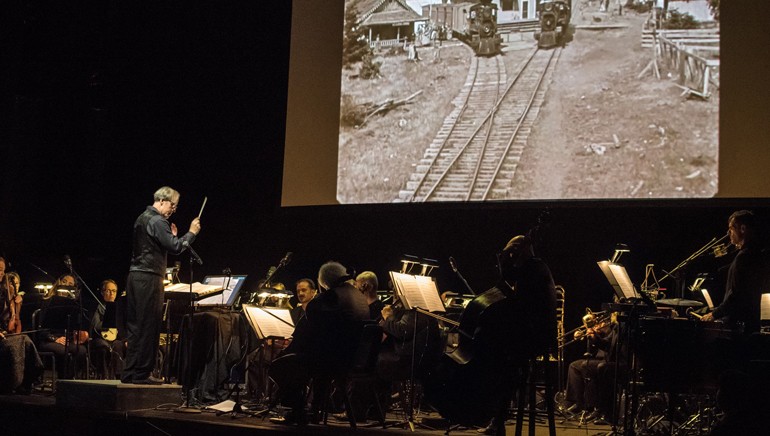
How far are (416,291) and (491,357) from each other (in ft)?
3.96

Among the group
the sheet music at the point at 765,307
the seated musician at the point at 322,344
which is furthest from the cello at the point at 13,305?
the sheet music at the point at 765,307

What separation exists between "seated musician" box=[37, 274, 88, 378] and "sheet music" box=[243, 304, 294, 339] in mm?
2257

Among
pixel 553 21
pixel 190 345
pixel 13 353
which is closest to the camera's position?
pixel 190 345

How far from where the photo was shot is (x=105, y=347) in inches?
346

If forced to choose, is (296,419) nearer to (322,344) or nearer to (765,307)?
(322,344)

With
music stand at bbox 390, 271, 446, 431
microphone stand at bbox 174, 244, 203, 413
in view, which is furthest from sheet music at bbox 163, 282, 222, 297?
music stand at bbox 390, 271, 446, 431

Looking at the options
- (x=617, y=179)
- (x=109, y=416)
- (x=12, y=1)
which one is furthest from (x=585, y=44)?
(x=12, y=1)

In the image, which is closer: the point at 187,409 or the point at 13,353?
the point at 187,409

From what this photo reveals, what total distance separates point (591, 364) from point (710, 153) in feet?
6.97

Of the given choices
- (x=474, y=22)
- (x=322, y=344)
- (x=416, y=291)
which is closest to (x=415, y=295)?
(x=416, y=291)

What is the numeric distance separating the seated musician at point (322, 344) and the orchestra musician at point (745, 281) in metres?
2.27

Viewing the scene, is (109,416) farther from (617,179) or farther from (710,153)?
(710,153)

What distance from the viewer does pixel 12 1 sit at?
10242 mm

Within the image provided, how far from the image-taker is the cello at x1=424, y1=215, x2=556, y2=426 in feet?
15.4
